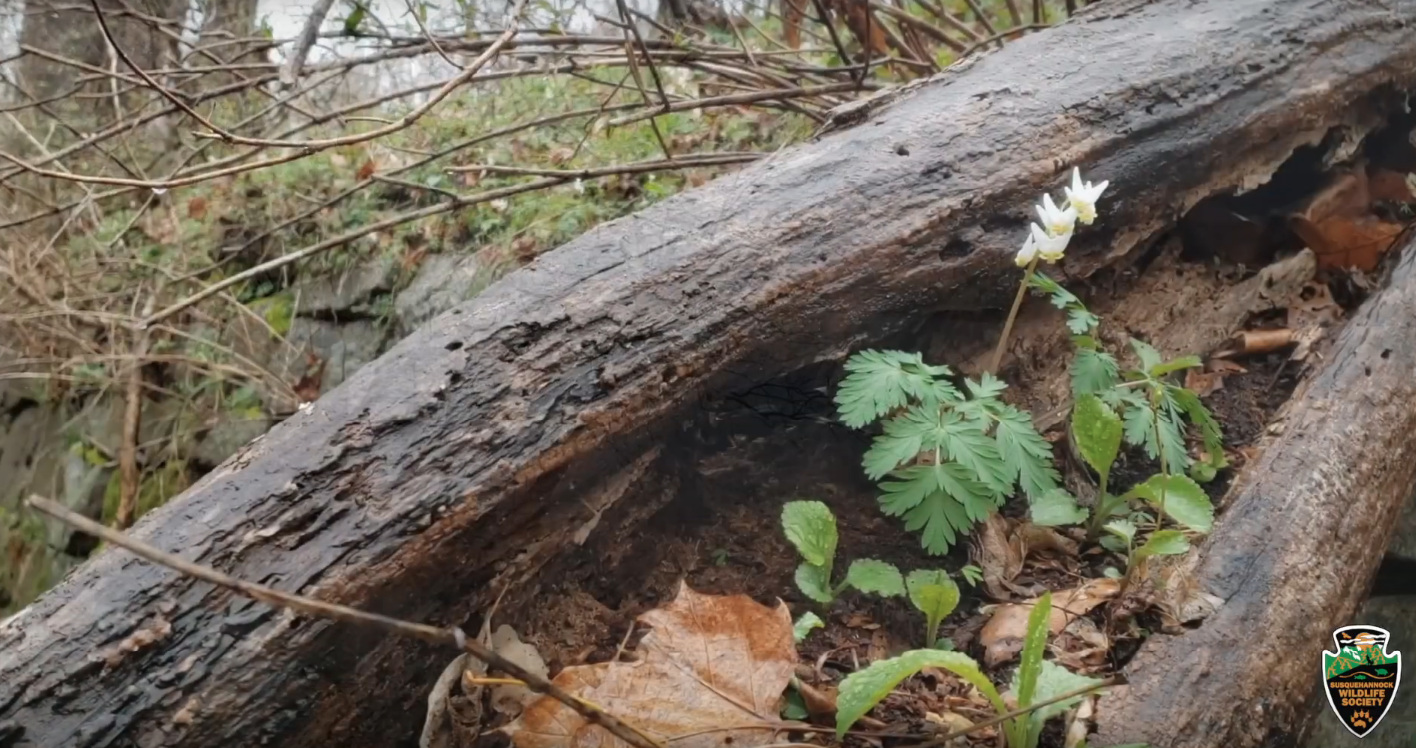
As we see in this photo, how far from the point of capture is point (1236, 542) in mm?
1481

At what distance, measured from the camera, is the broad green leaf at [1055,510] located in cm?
155

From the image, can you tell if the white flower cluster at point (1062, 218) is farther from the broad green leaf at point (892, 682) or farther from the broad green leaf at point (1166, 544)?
the broad green leaf at point (892, 682)

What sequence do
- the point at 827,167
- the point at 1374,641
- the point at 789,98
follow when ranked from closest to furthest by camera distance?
1. the point at 1374,641
2. the point at 827,167
3. the point at 789,98

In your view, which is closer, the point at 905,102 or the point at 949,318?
the point at 949,318

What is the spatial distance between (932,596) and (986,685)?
0.67 ft

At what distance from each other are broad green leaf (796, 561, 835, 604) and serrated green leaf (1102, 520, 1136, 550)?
472 mm

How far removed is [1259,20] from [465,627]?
88.0 inches

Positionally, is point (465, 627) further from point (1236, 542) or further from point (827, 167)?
point (1236, 542)

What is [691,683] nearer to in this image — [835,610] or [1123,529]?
[835,610]

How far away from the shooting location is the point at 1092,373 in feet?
5.31

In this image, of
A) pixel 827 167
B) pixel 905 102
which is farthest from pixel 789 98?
pixel 827 167

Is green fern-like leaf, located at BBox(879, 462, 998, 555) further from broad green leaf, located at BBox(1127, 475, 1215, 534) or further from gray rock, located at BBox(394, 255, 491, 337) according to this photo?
gray rock, located at BBox(394, 255, 491, 337)

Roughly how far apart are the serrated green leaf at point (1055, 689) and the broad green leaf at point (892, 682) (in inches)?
2.5

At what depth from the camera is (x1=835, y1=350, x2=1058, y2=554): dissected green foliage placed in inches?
55.4
